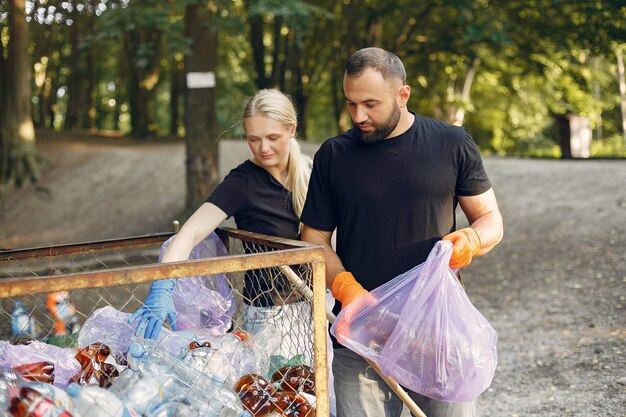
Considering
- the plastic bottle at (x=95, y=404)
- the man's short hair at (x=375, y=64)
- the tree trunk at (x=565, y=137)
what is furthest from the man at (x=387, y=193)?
the tree trunk at (x=565, y=137)

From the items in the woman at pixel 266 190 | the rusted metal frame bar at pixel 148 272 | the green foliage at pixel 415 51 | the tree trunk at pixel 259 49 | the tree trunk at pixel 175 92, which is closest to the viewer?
the rusted metal frame bar at pixel 148 272

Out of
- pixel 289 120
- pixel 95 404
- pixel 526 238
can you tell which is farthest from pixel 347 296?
pixel 526 238

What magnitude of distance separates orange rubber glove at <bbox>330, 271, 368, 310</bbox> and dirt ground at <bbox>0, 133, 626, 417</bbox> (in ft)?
7.80

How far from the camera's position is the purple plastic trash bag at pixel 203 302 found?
3.25 metres

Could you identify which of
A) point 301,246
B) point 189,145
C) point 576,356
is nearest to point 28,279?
point 301,246

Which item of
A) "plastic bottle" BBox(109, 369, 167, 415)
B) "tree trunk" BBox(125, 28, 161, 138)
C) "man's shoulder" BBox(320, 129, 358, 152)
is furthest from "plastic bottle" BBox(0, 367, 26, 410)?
"tree trunk" BBox(125, 28, 161, 138)

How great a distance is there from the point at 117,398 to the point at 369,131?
3.84ft

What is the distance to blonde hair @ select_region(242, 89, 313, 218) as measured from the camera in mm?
3217

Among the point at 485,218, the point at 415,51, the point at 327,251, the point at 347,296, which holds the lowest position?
the point at 347,296

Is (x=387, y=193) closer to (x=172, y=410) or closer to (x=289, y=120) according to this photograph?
(x=289, y=120)

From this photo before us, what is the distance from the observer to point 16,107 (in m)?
14.6

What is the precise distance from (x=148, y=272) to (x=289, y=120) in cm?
134

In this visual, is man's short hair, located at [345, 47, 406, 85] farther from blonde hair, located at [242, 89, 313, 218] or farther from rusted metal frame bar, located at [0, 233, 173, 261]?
rusted metal frame bar, located at [0, 233, 173, 261]

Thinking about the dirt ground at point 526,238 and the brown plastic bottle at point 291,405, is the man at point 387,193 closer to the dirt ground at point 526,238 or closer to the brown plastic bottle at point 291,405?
the brown plastic bottle at point 291,405
